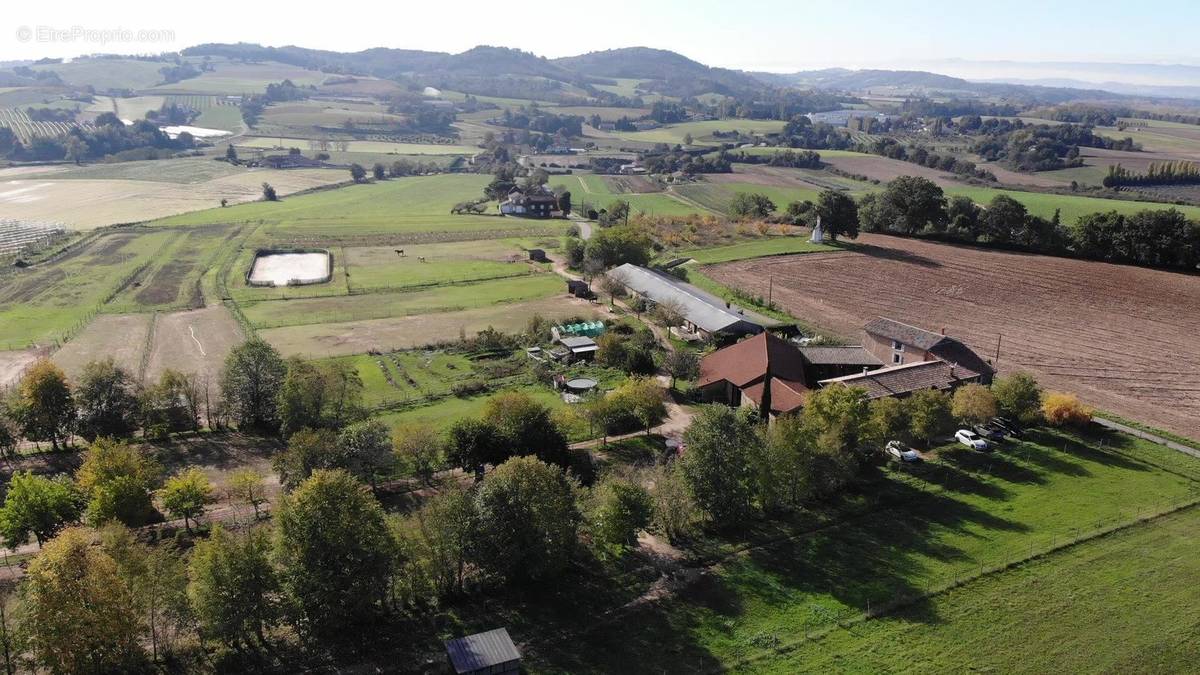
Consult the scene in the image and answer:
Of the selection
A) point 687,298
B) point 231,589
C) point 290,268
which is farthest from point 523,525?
point 290,268

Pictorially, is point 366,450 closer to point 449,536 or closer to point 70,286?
point 449,536

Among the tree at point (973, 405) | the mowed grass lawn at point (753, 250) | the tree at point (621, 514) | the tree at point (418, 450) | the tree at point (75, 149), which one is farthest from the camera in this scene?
the tree at point (75, 149)

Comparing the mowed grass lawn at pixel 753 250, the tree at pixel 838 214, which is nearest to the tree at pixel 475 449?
the mowed grass lawn at pixel 753 250

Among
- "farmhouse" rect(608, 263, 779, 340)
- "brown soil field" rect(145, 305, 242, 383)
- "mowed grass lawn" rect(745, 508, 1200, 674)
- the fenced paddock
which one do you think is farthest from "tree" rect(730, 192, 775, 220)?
"mowed grass lawn" rect(745, 508, 1200, 674)

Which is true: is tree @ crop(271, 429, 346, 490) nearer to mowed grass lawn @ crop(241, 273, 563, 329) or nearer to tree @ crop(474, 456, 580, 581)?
tree @ crop(474, 456, 580, 581)

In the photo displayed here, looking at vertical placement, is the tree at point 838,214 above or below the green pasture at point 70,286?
above

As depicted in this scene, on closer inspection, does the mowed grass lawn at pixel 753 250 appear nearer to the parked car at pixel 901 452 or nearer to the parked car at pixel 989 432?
the parked car at pixel 989 432
